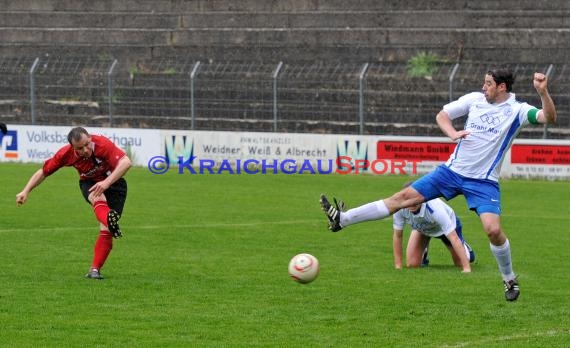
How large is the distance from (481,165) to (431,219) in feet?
10.3

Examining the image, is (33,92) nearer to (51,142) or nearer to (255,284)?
(51,142)

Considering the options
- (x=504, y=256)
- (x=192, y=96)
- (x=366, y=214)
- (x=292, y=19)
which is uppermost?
(x=292, y=19)

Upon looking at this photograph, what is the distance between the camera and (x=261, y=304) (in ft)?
36.0

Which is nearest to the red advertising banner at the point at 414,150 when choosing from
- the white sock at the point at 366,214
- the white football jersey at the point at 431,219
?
the white football jersey at the point at 431,219

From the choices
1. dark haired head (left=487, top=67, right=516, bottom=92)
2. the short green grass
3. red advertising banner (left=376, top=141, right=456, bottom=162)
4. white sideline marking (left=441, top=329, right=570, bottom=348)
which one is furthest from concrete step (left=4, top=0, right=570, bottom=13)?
white sideline marking (left=441, top=329, right=570, bottom=348)

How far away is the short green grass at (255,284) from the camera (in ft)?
31.0

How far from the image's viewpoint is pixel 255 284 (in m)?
12.4

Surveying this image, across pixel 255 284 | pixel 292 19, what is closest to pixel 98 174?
pixel 255 284

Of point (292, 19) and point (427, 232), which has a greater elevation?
point (292, 19)

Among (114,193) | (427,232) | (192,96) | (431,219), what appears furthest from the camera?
(192,96)

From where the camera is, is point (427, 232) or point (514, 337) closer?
point (514, 337)

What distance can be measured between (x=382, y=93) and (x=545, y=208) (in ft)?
33.2

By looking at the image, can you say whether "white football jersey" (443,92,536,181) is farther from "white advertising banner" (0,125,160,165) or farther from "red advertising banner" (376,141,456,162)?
"white advertising banner" (0,125,160,165)

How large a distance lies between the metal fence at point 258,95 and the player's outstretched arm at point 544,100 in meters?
18.6
